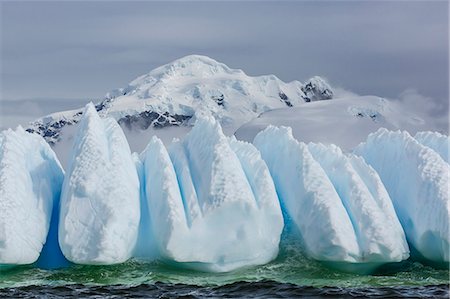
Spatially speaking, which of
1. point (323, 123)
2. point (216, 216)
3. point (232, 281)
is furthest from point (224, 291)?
point (323, 123)

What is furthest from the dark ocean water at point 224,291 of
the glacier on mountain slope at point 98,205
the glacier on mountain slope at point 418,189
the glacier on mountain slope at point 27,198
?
the glacier on mountain slope at point 418,189

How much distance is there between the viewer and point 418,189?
16.5 metres

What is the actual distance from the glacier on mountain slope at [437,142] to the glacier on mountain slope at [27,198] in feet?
27.0

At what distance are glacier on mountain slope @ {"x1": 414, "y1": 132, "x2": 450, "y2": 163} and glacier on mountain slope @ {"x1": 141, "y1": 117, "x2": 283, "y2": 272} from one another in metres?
4.57

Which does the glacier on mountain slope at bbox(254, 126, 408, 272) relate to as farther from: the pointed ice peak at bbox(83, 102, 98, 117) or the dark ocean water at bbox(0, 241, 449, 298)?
the pointed ice peak at bbox(83, 102, 98, 117)

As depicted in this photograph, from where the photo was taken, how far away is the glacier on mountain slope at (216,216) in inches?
598

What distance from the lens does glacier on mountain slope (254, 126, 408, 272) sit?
603 inches

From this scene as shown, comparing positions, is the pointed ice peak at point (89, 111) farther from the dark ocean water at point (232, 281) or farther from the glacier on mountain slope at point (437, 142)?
the glacier on mountain slope at point (437, 142)

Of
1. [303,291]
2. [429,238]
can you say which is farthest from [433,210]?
[303,291]

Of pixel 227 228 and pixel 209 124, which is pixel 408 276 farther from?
pixel 209 124

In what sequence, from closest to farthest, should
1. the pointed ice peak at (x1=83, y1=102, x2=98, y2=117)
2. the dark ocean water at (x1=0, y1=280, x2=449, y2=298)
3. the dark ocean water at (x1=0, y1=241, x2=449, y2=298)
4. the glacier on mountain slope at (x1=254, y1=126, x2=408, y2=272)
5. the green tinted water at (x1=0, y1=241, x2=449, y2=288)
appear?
1. the dark ocean water at (x1=0, y1=280, x2=449, y2=298)
2. the dark ocean water at (x1=0, y1=241, x2=449, y2=298)
3. the green tinted water at (x1=0, y1=241, x2=449, y2=288)
4. the glacier on mountain slope at (x1=254, y1=126, x2=408, y2=272)
5. the pointed ice peak at (x1=83, y1=102, x2=98, y2=117)

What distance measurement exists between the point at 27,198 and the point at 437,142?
9.05 m

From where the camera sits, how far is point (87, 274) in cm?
1526

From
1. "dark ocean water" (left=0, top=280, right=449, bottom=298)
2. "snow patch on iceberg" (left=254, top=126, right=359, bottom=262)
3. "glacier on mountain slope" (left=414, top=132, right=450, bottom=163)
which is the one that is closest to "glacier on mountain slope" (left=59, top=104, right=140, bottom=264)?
"dark ocean water" (left=0, top=280, right=449, bottom=298)
